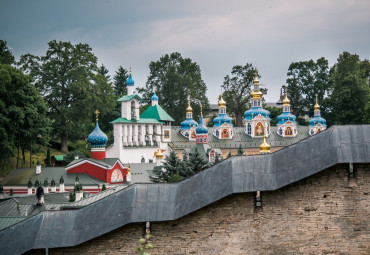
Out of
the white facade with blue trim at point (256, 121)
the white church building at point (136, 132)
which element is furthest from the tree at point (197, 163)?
the white facade with blue trim at point (256, 121)

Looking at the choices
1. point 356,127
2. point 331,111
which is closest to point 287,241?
point 356,127

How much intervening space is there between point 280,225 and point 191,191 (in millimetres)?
1525

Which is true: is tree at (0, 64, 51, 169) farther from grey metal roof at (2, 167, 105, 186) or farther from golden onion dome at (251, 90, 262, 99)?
golden onion dome at (251, 90, 262, 99)

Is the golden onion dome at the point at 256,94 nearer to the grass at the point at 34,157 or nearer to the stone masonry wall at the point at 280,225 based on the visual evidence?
the grass at the point at 34,157

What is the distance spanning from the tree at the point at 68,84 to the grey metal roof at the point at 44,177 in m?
16.1

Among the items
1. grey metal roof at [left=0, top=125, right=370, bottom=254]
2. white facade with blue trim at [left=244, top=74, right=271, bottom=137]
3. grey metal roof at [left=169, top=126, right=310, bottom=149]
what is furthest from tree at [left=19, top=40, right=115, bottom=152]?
grey metal roof at [left=0, top=125, right=370, bottom=254]

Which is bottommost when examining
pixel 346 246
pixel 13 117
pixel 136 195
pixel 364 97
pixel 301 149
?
pixel 346 246

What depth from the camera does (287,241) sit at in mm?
9461

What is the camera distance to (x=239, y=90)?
73750mm

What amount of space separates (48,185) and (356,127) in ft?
90.1

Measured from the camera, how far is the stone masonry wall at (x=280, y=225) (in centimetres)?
937

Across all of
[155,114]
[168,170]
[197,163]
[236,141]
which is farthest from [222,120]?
[168,170]

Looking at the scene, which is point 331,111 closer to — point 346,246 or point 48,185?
point 48,185

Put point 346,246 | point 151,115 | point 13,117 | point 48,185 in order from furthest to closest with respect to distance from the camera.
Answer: point 151,115 → point 13,117 → point 48,185 → point 346,246
